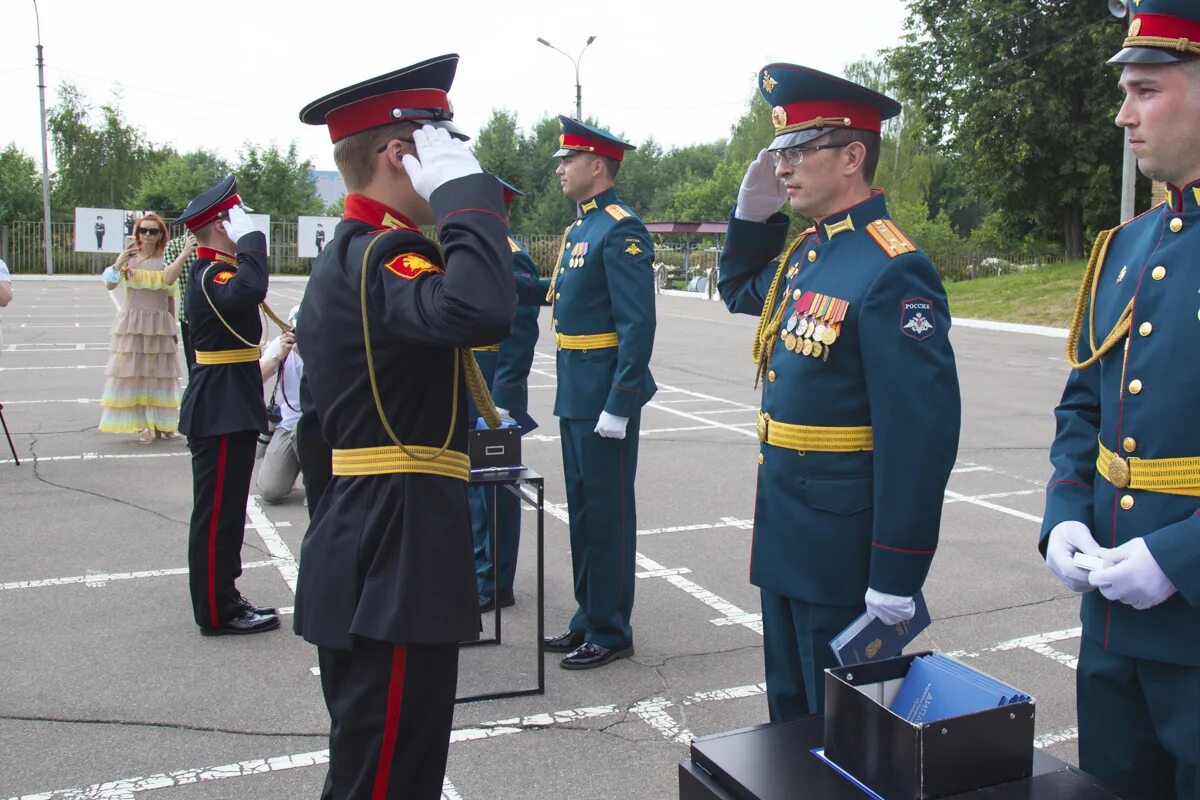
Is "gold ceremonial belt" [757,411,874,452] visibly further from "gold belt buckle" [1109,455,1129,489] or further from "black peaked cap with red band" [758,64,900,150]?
"black peaked cap with red band" [758,64,900,150]

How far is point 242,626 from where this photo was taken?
4.79m

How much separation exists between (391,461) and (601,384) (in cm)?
225

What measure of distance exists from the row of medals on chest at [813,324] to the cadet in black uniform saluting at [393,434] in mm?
855

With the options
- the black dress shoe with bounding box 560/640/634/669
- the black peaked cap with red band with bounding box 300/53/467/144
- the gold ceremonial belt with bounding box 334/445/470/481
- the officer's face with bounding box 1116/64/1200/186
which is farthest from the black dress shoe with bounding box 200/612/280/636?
the officer's face with bounding box 1116/64/1200/186

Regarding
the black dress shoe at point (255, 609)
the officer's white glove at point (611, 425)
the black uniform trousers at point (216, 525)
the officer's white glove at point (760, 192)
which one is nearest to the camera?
the officer's white glove at point (760, 192)

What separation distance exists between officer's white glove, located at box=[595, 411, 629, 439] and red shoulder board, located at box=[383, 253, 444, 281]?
2109 mm

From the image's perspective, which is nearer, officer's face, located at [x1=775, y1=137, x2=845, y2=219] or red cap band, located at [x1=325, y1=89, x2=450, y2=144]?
red cap band, located at [x1=325, y1=89, x2=450, y2=144]

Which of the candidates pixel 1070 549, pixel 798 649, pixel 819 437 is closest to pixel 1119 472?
pixel 1070 549

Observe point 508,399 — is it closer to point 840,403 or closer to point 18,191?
point 840,403

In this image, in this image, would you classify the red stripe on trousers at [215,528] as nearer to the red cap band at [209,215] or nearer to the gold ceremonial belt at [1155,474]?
the red cap band at [209,215]

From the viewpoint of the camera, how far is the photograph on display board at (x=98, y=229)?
36.1 metres

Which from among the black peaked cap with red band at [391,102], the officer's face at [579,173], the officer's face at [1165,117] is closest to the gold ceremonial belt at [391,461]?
the black peaked cap with red band at [391,102]

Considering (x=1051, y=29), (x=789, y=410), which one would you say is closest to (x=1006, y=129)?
(x=1051, y=29)

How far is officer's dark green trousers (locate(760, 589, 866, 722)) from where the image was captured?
9.01 feet
